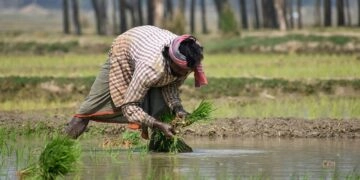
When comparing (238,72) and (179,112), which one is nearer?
(179,112)

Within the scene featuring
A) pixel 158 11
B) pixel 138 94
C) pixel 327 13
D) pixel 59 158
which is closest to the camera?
pixel 59 158

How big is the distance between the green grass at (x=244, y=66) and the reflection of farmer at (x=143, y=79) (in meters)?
9.44

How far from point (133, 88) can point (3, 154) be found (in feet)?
4.63

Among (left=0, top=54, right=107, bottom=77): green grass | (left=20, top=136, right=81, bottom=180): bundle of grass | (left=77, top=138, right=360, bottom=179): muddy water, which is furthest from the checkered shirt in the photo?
(left=0, top=54, right=107, bottom=77): green grass

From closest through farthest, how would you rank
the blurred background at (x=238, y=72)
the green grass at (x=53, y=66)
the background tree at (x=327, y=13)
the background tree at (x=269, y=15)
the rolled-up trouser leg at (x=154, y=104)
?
the rolled-up trouser leg at (x=154, y=104)
the blurred background at (x=238, y=72)
the green grass at (x=53, y=66)
the background tree at (x=327, y=13)
the background tree at (x=269, y=15)

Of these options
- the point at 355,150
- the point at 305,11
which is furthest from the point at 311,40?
the point at 305,11

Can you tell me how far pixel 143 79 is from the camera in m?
9.93

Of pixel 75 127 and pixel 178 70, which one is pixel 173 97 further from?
pixel 75 127

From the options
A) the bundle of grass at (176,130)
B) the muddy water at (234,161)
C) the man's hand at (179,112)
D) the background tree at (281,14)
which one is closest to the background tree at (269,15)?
the background tree at (281,14)

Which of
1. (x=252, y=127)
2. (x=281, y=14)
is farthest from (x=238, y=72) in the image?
(x=281, y=14)

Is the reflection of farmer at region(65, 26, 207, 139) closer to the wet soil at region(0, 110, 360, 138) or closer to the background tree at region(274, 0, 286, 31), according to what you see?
the wet soil at region(0, 110, 360, 138)

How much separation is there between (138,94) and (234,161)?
3.44ft

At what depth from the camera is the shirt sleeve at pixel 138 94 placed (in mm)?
9922

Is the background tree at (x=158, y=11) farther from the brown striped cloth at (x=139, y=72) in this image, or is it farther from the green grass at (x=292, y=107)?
the brown striped cloth at (x=139, y=72)
